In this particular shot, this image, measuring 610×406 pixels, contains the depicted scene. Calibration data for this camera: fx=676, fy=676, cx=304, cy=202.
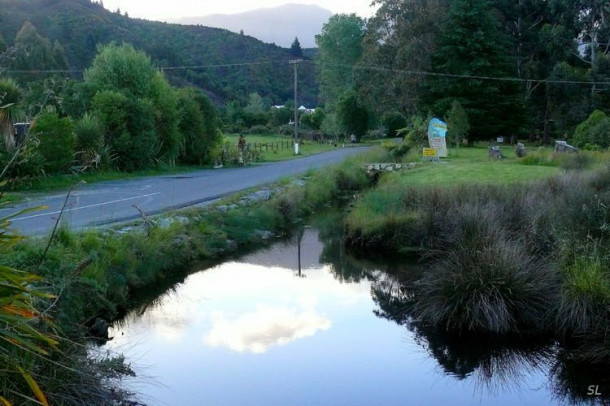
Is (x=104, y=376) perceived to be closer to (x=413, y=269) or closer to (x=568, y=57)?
(x=413, y=269)

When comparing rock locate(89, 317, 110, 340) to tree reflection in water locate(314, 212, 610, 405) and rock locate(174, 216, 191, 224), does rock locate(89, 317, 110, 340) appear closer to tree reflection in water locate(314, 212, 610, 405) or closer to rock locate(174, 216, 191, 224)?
tree reflection in water locate(314, 212, 610, 405)

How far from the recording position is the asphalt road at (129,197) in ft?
50.2

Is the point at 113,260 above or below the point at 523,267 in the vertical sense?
below

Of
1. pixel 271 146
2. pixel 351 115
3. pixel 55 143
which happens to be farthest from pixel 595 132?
pixel 351 115

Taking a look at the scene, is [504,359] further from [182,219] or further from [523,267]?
[182,219]

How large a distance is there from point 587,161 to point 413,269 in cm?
1266

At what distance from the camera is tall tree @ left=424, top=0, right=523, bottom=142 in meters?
49.4

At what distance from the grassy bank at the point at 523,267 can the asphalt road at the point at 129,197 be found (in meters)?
6.33

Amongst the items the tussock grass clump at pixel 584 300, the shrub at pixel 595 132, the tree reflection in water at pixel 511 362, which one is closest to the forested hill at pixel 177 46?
the shrub at pixel 595 132

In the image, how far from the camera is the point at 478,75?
49.7 meters

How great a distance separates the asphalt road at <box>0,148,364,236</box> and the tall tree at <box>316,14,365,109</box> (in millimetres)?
48519

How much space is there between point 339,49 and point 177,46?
33.0m

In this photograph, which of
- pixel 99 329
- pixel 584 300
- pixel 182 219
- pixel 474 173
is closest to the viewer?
pixel 584 300

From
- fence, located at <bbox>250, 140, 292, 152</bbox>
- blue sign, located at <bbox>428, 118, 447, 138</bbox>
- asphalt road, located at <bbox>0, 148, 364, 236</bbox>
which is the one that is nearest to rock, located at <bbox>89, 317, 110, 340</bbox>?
asphalt road, located at <bbox>0, 148, 364, 236</bbox>
